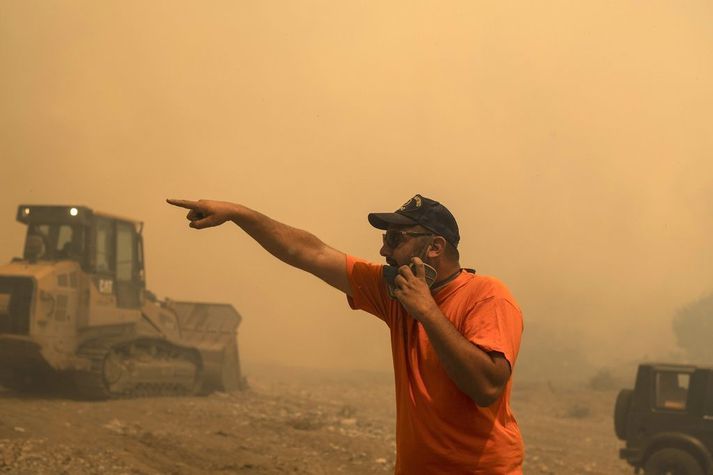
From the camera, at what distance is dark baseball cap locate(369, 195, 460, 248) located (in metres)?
3.52

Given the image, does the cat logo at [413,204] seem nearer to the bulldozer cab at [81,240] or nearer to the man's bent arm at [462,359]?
the man's bent arm at [462,359]

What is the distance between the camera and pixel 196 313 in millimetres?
18234

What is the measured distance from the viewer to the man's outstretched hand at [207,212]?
12.1 ft

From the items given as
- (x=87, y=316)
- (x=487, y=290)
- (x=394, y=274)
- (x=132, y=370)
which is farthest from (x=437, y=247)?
(x=132, y=370)

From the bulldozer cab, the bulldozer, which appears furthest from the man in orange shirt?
the bulldozer cab

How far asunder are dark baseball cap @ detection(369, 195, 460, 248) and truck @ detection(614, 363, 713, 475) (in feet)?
28.0

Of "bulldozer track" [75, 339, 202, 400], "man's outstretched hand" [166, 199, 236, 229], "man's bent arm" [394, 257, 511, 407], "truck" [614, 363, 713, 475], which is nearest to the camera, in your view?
"man's bent arm" [394, 257, 511, 407]

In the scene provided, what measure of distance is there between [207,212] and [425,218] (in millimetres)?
871

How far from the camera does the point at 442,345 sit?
2.96 metres

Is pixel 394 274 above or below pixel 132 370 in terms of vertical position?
above

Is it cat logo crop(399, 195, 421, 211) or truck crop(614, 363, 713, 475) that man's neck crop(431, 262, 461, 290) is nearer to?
cat logo crop(399, 195, 421, 211)

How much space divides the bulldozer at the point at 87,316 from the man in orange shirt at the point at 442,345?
11.0 meters

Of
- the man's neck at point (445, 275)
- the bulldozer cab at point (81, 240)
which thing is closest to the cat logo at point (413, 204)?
the man's neck at point (445, 275)

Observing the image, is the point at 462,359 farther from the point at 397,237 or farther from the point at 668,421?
the point at 668,421
